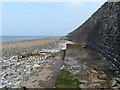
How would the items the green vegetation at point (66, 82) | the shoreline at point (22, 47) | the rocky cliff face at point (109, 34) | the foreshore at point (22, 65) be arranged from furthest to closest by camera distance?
1. the shoreline at point (22, 47)
2. the foreshore at point (22, 65)
3. the rocky cliff face at point (109, 34)
4. the green vegetation at point (66, 82)

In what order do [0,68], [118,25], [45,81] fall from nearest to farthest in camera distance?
[45,81] < [118,25] < [0,68]

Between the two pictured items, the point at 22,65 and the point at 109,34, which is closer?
the point at 109,34

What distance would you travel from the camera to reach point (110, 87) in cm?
303

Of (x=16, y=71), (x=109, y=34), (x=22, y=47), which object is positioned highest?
(x=109, y=34)

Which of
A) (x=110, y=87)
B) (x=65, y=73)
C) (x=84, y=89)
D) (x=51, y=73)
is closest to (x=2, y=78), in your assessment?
(x=51, y=73)

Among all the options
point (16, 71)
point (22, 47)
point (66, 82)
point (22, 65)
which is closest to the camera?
point (66, 82)

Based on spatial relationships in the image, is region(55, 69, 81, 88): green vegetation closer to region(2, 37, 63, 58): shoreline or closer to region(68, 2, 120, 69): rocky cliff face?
region(68, 2, 120, 69): rocky cliff face

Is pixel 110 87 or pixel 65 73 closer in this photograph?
pixel 110 87

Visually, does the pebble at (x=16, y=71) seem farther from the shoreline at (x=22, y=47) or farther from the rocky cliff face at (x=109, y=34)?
the shoreline at (x=22, y=47)

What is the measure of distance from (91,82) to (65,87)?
2.12 feet

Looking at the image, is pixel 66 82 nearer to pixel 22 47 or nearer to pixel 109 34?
pixel 109 34

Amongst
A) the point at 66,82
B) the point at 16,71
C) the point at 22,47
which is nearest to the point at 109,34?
the point at 66,82

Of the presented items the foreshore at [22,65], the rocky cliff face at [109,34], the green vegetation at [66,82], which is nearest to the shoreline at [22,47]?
the foreshore at [22,65]

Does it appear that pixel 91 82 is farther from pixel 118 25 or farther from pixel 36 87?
pixel 118 25
